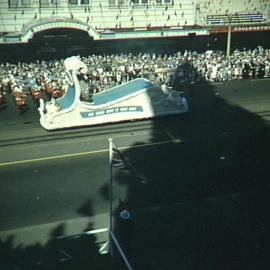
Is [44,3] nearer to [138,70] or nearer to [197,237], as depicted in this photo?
[138,70]

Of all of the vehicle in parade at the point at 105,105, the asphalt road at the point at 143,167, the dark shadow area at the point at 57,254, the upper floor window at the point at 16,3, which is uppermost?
the upper floor window at the point at 16,3

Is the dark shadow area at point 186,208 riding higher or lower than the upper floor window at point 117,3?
lower

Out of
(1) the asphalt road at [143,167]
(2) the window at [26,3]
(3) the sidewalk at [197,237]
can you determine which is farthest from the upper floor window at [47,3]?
(3) the sidewalk at [197,237]

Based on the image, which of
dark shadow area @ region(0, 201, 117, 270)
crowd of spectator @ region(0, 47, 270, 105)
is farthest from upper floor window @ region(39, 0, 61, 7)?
dark shadow area @ region(0, 201, 117, 270)

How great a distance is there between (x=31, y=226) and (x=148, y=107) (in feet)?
34.2

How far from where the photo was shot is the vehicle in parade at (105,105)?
60.3 ft

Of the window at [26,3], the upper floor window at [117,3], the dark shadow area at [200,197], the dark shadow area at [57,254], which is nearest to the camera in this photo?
→ the dark shadow area at [57,254]

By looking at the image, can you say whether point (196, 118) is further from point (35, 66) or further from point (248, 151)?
point (35, 66)

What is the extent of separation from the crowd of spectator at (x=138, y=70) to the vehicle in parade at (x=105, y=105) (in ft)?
15.6

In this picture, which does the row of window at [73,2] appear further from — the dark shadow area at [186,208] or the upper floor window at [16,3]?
the dark shadow area at [186,208]

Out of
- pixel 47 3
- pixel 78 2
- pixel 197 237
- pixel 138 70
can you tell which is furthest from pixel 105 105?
pixel 78 2

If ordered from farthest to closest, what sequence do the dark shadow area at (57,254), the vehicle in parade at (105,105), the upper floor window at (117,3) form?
the upper floor window at (117,3), the vehicle in parade at (105,105), the dark shadow area at (57,254)

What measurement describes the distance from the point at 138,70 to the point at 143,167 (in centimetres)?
1493

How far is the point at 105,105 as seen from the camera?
1883 cm
